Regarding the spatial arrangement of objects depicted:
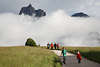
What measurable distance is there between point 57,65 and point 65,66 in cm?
86

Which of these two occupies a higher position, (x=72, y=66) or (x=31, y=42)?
(x=31, y=42)

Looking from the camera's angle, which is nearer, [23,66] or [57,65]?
[23,66]

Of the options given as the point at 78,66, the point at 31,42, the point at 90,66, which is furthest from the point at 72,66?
the point at 31,42

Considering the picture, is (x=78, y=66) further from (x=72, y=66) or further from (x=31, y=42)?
(x=31, y=42)

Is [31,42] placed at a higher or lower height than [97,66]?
higher

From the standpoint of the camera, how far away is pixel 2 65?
683 inches

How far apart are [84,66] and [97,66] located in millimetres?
1383

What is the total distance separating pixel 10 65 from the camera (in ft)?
55.8

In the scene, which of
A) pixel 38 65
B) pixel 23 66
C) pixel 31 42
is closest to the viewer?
pixel 23 66

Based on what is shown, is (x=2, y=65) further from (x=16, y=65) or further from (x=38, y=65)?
(x=38, y=65)

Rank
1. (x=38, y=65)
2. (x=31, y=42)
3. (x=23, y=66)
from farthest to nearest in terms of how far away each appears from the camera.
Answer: (x=31, y=42)
(x=38, y=65)
(x=23, y=66)

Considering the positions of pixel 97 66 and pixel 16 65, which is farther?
pixel 97 66

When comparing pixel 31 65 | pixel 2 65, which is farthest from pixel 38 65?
pixel 2 65

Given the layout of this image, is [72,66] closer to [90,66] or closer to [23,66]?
[90,66]
